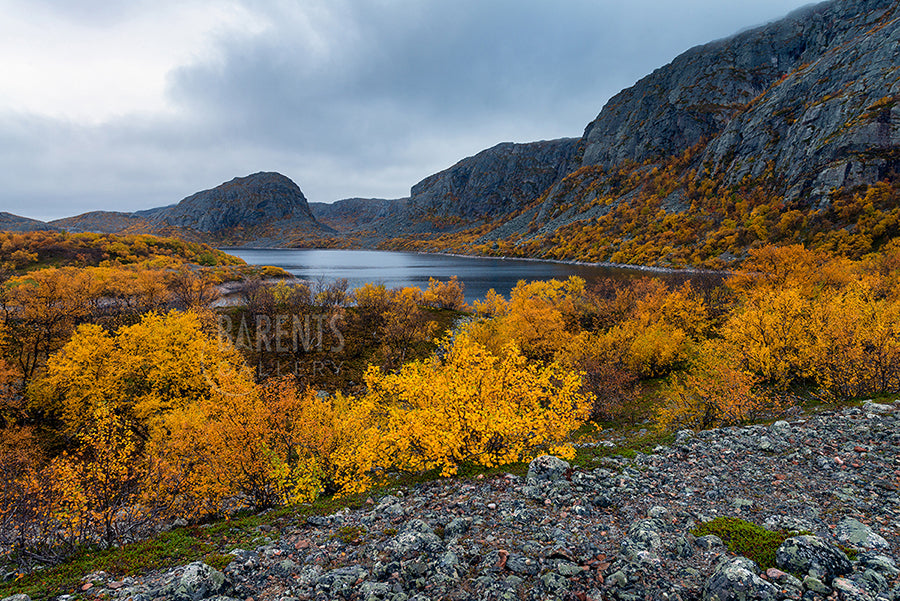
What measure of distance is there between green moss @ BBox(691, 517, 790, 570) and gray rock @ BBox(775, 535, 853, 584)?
30 cm

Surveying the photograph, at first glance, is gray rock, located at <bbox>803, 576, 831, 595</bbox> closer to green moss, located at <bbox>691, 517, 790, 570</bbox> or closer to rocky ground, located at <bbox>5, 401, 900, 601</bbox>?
rocky ground, located at <bbox>5, 401, 900, 601</bbox>

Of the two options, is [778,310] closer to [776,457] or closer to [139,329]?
[776,457]

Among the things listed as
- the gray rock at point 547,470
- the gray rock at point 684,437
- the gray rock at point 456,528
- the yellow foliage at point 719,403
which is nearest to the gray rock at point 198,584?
the gray rock at point 456,528

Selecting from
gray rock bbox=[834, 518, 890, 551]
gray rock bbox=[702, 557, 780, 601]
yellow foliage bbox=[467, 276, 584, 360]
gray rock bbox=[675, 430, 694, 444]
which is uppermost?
gray rock bbox=[702, 557, 780, 601]

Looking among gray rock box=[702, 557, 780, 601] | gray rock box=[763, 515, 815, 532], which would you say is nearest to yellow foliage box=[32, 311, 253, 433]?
gray rock box=[702, 557, 780, 601]

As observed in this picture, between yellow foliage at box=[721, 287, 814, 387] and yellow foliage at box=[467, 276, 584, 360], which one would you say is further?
yellow foliage at box=[467, 276, 584, 360]

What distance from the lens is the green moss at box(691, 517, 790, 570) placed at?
805 centimetres

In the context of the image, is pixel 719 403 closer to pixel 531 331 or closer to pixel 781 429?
pixel 781 429

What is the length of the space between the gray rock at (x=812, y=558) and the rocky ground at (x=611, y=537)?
21 millimetres

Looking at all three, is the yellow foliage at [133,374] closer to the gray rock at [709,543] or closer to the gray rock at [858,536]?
the gray rock at [709,543]

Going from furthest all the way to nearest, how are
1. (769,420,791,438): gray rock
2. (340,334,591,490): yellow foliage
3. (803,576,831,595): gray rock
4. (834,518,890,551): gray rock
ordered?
(340,334,591,490): yellow foliage, (769,420,791,438): gray rock, (834,518,890,551): gray rock, (803,576,831,595): gray rock

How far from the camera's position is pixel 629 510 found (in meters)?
10.7

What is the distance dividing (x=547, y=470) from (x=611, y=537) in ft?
14.3

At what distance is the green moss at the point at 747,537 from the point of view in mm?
8055
